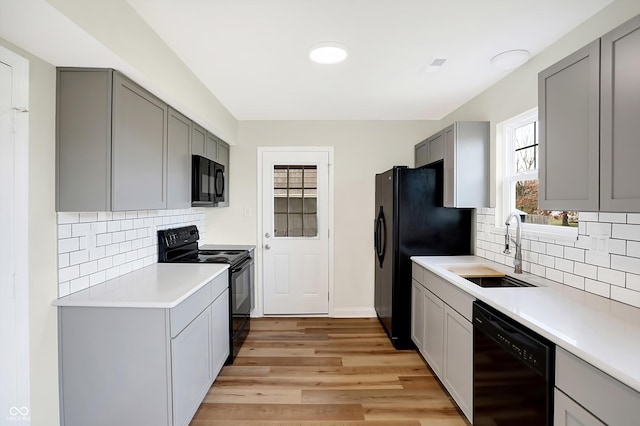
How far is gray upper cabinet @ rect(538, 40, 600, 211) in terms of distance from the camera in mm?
1367

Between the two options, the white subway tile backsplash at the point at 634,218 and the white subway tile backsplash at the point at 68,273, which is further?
the white subway tile backsplash at the point at 68,273

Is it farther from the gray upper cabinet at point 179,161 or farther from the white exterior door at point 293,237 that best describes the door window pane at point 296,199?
the gray upper cabinet at point 179,161

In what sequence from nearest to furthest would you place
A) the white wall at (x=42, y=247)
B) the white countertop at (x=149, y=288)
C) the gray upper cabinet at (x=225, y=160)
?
the white wall at (x=42, y=247) < the white countertop at (x=149, y=288) < the gray upper cabinet at (x=225, y=160)

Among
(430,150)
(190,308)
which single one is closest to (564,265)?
(430,150)

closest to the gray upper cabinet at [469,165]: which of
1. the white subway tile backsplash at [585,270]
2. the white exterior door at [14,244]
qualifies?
the white subway tile backsplash at [585,270]

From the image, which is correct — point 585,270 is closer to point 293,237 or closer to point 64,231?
point 293,237

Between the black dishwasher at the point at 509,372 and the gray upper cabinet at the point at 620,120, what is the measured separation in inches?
25.9

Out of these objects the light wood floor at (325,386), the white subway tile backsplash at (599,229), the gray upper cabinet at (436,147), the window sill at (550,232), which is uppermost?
the gray upper cabinet at (436,147)

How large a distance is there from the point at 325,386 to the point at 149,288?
1511 millimetres

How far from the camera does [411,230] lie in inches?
119

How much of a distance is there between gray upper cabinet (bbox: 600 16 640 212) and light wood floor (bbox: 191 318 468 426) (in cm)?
167

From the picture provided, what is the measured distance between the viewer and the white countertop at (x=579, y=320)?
103 centimetres

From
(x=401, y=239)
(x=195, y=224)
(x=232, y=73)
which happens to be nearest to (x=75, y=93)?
(x=232, y=73)

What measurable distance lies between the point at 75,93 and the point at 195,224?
2.05m
